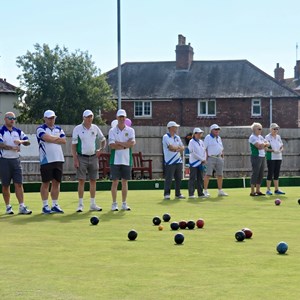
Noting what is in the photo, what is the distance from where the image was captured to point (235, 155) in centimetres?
2591

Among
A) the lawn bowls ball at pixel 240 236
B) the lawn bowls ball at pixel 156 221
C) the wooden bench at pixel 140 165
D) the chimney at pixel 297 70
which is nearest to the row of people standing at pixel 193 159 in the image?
the lawn bowls ball at pixel 156 221

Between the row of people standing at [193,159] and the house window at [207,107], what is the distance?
28480 millimetres

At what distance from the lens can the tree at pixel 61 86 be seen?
141ft

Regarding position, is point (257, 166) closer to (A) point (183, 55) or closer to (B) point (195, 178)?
(B) point (195, 178)

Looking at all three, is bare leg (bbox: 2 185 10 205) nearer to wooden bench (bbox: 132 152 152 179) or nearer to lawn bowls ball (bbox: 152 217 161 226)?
lawn bowls ball (bbox: 152 217 161 226)

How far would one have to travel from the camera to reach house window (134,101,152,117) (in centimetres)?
4422

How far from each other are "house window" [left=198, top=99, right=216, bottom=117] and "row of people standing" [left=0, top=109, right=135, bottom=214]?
3234cm

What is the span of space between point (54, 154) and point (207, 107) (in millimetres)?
33332

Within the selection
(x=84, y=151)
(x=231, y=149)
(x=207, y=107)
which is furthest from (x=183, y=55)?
(x=84, y=151)

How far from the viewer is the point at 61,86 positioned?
4388cm

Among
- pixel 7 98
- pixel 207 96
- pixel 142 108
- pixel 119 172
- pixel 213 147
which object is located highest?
pixel 7 98

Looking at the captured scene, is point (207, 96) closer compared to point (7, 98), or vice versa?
point (207, 96)

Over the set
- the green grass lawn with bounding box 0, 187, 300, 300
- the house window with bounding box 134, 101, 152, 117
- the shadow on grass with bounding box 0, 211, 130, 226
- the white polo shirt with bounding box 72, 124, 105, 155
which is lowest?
the shadow on grass with bounding box 0, 211, 130, 226

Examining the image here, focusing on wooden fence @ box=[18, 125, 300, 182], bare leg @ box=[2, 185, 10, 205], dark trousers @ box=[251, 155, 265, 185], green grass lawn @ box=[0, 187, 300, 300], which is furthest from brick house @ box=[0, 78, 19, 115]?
green grass lawn @ box=[0, 187, 300, 300]
